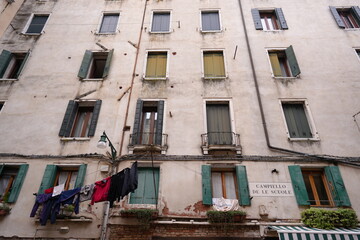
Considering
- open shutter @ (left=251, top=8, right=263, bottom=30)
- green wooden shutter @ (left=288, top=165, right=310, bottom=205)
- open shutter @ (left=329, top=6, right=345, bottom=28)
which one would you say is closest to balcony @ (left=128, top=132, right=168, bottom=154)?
green wooden shutter @ (left=288, top=165, right=310, bottom=205)

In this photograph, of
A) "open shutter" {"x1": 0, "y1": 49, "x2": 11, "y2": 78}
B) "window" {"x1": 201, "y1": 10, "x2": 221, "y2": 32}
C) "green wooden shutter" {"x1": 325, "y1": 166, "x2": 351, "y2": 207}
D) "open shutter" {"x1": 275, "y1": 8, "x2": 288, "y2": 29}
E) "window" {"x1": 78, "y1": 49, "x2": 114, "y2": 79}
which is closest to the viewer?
"green wooden shutter" {"x1": 325, "y1": 166, "x2": 351, "y2": 207}

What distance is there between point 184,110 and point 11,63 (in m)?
9.59

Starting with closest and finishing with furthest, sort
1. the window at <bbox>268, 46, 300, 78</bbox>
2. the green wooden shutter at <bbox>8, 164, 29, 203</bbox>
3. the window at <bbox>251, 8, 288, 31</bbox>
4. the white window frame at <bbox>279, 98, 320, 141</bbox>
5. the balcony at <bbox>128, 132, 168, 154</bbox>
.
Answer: the green wooden shutter at <bbox>8, 164, 29, 203</bbox> → the balcony at <bbox>128, 132, 168, 154</bbox> → the white window frame at <bbox>279, 98, 320, 141</bbox> → the window at <bbox>268, 46, 300, 78</bbox> → the window at <bbox>251, 8, 288, 31</bbox>

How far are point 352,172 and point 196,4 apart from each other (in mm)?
11686

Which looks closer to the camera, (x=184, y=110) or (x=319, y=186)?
(x=319, y=186)

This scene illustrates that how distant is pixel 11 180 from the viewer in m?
9.27

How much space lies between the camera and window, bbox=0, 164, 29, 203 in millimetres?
8727

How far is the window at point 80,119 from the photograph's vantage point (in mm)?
10227

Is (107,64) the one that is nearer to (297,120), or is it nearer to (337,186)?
(297,120)

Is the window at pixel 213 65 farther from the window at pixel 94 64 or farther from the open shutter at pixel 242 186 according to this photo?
the window at pixel 94 64

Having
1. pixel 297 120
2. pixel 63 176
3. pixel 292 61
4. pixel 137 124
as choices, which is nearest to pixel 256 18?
pixel 292 61

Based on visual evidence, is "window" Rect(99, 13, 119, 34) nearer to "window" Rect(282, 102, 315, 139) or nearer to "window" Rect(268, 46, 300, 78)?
"window" Rect(268, 46, 300, 78)

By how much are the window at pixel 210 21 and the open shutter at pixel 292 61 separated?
385 cm

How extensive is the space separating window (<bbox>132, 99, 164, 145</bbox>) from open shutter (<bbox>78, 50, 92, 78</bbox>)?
10.8 feet
